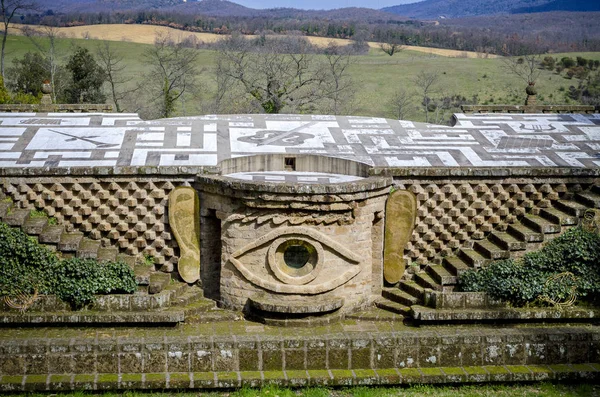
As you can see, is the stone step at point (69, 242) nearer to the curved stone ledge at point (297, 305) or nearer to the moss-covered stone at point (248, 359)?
the curved stone ledge at point (297, 305)

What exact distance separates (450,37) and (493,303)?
9347 centimetres

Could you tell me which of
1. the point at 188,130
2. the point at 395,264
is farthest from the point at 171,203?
the point at 395,264

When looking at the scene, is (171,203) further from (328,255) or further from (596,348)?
(596,348)

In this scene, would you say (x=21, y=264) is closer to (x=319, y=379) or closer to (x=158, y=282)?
(x=158, y=282)

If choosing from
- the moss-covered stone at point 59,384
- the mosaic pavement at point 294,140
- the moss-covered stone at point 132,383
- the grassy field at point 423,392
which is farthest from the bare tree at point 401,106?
the moss-covered stone at point 59,384

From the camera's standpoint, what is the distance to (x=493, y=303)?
15.1m

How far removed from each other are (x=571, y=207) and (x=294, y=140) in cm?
662


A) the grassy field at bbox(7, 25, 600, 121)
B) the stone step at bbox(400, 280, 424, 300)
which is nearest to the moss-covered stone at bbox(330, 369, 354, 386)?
the stone step at bbox(400, 280, 424, 300)

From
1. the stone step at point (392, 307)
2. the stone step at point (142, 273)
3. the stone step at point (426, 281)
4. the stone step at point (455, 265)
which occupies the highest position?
the stone step at point (455, 265)

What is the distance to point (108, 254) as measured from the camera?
51.0 ft

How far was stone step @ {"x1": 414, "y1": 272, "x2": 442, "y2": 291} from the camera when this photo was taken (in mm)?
15797

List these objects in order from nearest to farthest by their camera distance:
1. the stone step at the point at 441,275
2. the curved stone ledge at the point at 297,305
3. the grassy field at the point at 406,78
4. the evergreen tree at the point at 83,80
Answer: the curved stone ledge at the point at 297,305 → the stone step at the point at 441,275 → the evergreen tree at the point at 83,80 → the grassy field at the point at 406,78

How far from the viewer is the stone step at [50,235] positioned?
587 inches

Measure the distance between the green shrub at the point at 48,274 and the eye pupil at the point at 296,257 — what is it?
311cm
